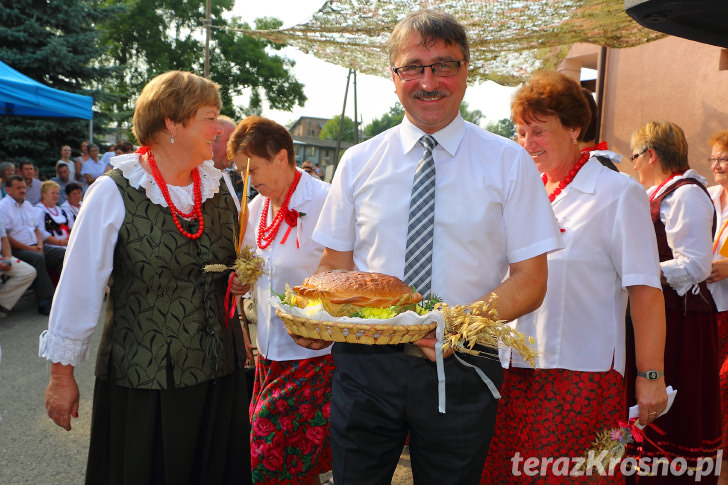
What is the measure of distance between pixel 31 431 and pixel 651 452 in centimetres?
446

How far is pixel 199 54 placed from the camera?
4509 centimetres

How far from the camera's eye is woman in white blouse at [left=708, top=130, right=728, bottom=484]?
4.11 meters

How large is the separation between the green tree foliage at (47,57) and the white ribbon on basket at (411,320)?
59.3 ft

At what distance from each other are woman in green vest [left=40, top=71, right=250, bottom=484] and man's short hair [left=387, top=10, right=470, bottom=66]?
3.59 ft

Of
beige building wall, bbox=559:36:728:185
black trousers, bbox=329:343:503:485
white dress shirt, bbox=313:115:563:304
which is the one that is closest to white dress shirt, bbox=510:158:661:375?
white dress shirt, bbox=313:115:563:304

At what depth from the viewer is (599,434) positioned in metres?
2.58

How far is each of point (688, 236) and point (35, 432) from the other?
4851 millimetres

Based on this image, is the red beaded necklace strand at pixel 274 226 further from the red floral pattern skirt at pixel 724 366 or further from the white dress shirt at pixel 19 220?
the white dress shirt at pixel 19 220

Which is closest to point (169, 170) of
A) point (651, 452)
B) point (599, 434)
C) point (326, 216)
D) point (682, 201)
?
point (326, 216)

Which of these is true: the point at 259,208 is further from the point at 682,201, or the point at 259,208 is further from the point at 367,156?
the point at 682,201

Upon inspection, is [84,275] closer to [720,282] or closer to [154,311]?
[154,311]

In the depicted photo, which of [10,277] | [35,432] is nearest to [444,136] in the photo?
[35,432]

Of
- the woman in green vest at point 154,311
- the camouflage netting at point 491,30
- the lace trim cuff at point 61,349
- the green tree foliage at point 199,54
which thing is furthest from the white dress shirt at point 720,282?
the green tree foliage at point 199,54

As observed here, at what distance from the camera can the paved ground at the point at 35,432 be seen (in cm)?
409
